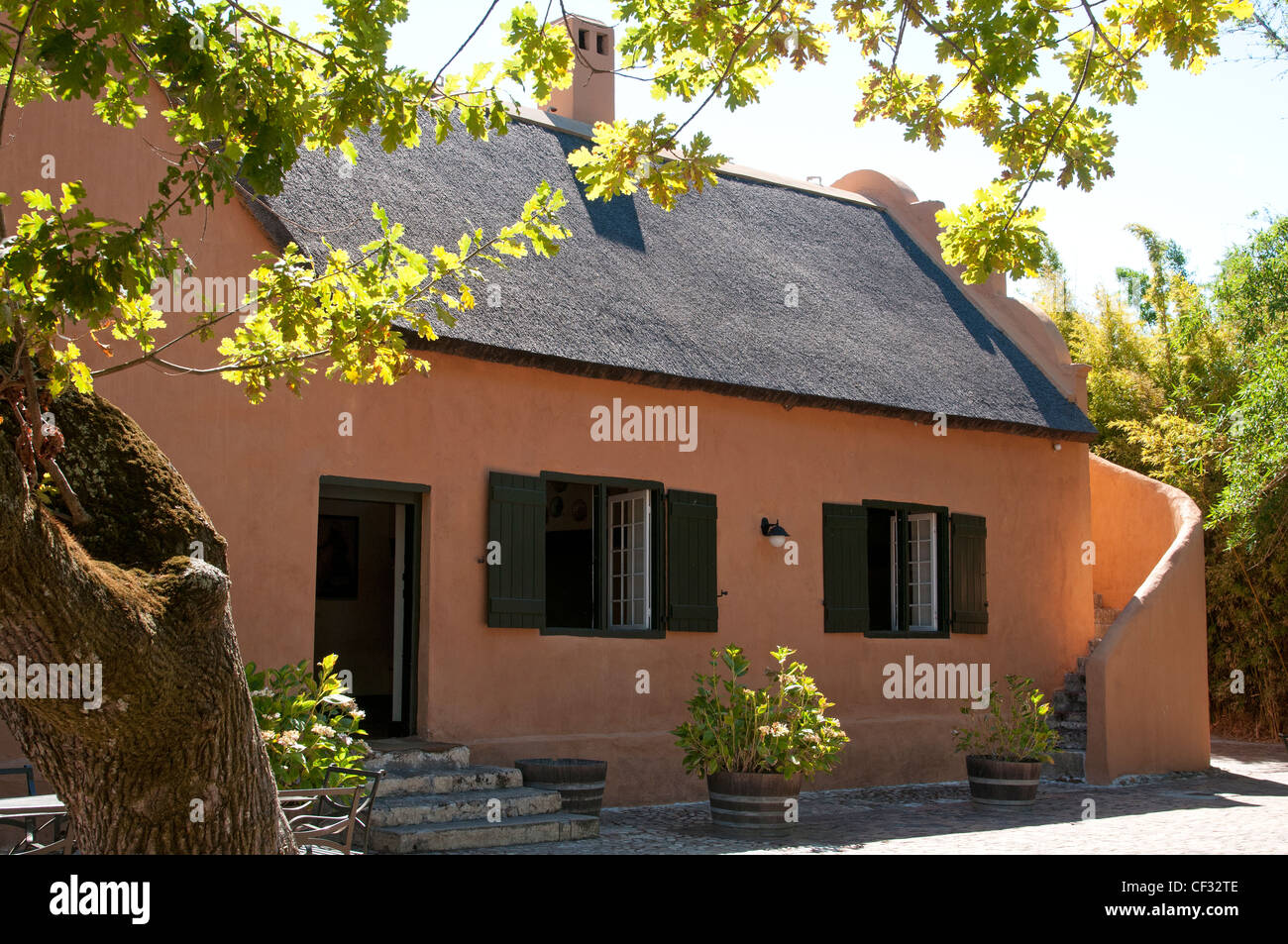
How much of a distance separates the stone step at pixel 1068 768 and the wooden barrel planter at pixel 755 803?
4.70 meters

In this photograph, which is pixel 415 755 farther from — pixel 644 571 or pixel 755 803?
pixel 644 571

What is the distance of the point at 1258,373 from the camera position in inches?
523

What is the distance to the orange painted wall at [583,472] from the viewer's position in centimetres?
802

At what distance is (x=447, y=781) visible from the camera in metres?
8.02

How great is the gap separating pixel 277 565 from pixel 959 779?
700 centimetres

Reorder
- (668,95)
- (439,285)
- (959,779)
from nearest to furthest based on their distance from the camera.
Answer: (668,95) → (439,285) → (959,779)

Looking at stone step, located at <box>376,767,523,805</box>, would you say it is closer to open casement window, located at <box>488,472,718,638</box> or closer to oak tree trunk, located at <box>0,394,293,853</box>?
open casement window, located at <box>488,472,718,638</box>

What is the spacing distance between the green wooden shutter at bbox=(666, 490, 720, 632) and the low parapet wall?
4.16 m

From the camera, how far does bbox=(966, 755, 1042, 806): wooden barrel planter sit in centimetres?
966

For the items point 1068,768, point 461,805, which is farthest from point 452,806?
point 1068,768

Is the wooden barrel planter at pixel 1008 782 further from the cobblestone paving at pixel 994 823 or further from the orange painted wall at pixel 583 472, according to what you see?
the orange painted wall at pixel 583 472

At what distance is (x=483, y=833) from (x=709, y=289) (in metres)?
5.74

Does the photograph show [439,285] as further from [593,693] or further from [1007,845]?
[1007,845]
